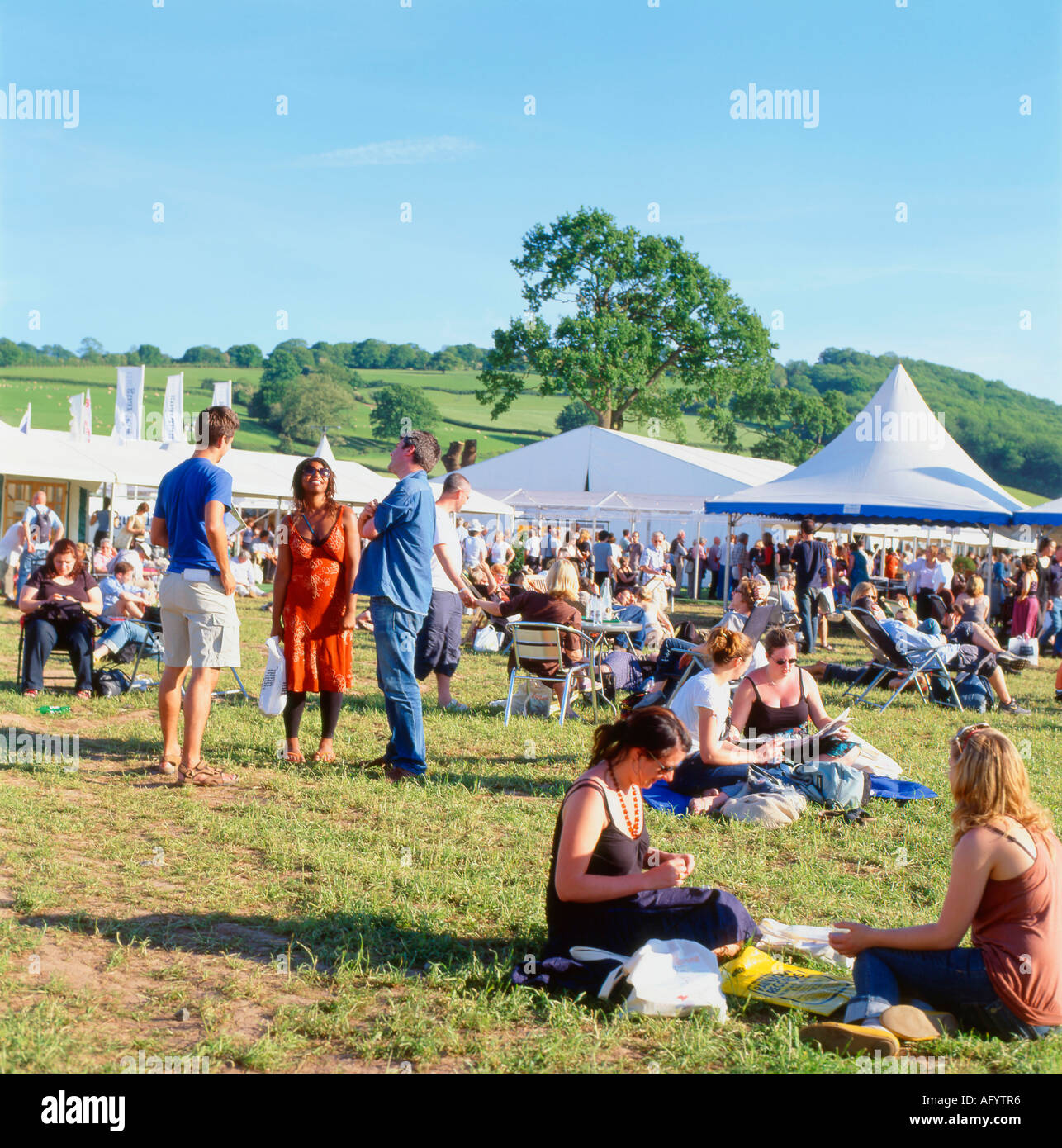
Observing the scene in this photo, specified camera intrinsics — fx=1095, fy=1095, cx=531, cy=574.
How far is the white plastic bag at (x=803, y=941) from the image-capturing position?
12.3ft

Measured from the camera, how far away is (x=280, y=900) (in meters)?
4.07

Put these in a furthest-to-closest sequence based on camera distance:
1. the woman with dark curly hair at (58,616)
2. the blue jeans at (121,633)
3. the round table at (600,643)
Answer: the blue jeans at (121,633) → the round table at (600,643) → the woman with dark curly hair at (58,616)

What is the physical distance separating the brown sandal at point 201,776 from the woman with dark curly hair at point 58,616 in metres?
3.26

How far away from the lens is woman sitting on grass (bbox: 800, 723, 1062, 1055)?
300 centimetres

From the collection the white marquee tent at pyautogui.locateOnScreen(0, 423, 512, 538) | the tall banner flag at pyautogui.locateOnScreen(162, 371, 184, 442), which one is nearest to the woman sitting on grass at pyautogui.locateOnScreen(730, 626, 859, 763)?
the white marquee tent at pyautogui.locateOnScreen(0, 423, 512, 538)

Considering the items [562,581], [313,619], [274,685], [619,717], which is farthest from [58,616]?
[619,717]

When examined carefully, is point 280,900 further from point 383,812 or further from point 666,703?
point 666,703

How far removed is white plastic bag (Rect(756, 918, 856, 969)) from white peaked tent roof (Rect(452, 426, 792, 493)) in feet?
76.3

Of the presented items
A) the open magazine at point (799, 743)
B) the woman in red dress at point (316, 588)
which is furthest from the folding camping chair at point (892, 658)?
the woman in red dress at point (316, 588)

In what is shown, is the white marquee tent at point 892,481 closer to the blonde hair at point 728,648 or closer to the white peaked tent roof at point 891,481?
the white peaked tent roof at point 891,481

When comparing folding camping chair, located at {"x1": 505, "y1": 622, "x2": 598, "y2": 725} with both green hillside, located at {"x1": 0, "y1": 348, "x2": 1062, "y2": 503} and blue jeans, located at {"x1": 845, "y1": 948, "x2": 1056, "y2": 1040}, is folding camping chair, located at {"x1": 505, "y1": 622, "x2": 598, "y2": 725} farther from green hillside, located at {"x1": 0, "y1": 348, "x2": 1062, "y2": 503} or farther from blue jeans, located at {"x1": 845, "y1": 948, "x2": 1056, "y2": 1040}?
green hillside, located at {"x1": 0, "y1": 348, "x2": 1062, "y2": 503}

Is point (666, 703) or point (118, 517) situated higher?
point (118, 517)
